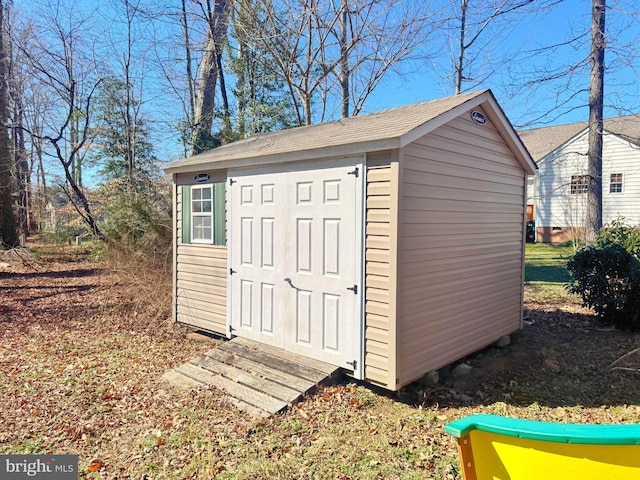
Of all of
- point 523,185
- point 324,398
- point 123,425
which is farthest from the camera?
point 523,185

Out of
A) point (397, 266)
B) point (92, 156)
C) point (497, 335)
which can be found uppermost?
point (92, 156)

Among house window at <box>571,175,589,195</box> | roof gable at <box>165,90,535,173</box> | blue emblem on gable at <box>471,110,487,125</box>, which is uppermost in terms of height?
house window at <box>571,175,589,195</box>

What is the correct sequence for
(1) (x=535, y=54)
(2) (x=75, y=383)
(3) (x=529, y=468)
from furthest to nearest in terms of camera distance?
(1) (x=535, y=54), (2) (x=75, y=383), (3) (x=529, y=468)

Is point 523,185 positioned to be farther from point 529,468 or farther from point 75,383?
point 75,383

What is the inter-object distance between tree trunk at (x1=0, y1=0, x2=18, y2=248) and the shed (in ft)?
34.4

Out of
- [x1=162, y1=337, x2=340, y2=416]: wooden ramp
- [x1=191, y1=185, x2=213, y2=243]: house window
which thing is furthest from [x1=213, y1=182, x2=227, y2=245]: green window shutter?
[x1=162, y1=337, x2=340, y2=416]: wooden ramp

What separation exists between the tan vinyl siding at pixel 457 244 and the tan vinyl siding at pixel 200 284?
10.2 feet

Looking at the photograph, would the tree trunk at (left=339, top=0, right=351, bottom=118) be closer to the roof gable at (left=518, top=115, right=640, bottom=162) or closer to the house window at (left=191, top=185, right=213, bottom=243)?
the house window at (left=191, top=185, right=213, bottom=243)

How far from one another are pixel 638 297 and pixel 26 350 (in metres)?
9.82

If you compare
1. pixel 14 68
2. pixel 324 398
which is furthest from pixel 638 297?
pixel 14 68

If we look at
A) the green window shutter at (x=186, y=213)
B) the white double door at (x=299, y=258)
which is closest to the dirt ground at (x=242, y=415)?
the white double door at (x=299, y=258)

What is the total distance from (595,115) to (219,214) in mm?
12108

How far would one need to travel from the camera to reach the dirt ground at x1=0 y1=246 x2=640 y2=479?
3438mm

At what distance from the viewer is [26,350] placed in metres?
6.25
